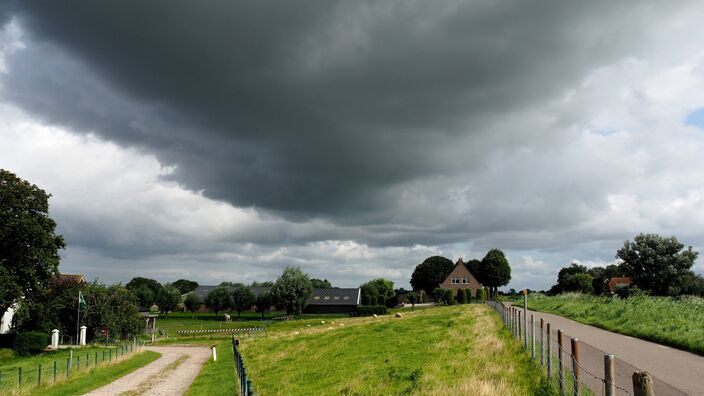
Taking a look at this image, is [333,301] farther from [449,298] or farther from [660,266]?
[660,266]

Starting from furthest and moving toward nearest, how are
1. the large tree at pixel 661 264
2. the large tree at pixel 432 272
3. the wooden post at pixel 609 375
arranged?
the large tree at pixel 432 272, the large tree at pixel 661 264, the wooden post at pixel 609 375

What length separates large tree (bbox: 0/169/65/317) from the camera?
4681 cm

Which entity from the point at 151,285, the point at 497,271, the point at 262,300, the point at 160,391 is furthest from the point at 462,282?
the point at 151,285

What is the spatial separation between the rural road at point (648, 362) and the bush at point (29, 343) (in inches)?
1760

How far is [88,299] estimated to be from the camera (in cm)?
5925

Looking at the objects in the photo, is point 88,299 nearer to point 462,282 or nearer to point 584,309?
point 584,309

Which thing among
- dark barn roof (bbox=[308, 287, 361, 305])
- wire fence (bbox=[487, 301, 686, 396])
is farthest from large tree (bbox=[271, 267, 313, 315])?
wire fence (bbox=[487, 301, 686, 396])

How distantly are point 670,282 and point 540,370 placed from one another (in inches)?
2580

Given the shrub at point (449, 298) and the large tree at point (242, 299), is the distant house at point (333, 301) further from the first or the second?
the shrub at point (449, 298)

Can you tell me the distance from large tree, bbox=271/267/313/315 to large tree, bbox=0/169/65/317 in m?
60.1

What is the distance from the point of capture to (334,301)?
433ft

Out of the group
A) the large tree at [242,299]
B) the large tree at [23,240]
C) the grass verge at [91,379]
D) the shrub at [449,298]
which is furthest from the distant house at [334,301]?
the grass verge at [91,379]

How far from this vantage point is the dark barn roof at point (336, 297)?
131125 mm

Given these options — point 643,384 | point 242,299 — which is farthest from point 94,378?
point 242,299
